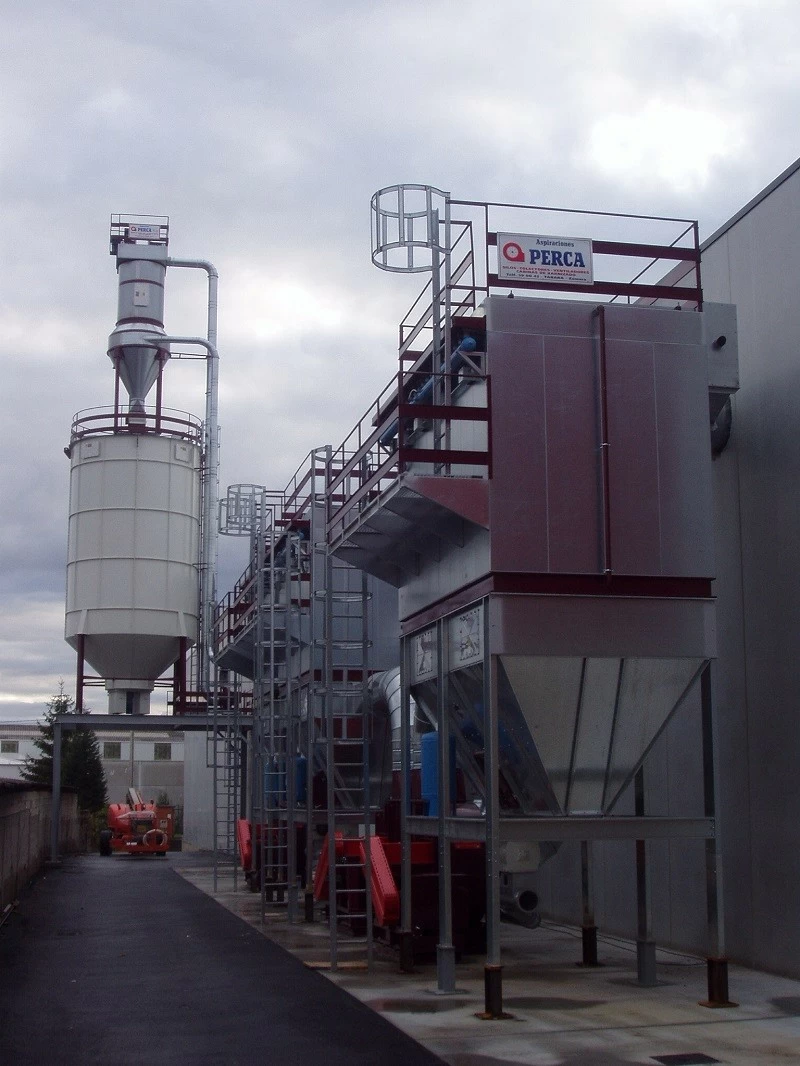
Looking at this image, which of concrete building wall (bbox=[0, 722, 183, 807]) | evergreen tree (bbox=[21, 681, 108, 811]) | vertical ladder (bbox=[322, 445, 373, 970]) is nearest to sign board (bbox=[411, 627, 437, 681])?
vertical ladder (bbox=[322, 445, 373, 970])

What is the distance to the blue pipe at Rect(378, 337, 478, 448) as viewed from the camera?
1378 cm

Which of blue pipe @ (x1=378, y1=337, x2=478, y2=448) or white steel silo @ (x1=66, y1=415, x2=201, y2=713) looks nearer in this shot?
blue pipe @ (x1=378, y1=337, x2=478, y2=448)

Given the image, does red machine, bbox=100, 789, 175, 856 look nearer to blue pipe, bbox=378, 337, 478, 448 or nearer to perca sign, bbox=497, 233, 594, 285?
blue pipe, bbox=378, 337, 478, 448

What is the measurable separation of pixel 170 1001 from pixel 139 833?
33750 millimetres

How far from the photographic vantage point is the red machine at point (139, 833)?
148 ft

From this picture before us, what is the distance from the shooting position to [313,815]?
21453 mm

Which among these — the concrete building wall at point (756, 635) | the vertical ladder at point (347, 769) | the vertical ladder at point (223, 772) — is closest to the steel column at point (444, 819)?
the vertical ladder at point (347, 769)

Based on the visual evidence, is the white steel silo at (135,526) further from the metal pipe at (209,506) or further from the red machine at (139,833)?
the red machine at (139,833)

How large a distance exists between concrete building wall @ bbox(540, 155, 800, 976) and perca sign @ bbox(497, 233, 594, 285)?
7.95ft

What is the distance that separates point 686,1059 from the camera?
9977mm

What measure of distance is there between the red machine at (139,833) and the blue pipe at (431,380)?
3225 cm

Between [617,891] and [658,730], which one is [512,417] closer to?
[658,730]

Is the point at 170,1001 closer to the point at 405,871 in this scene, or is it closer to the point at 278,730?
the point at 405,871

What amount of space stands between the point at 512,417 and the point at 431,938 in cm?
709
